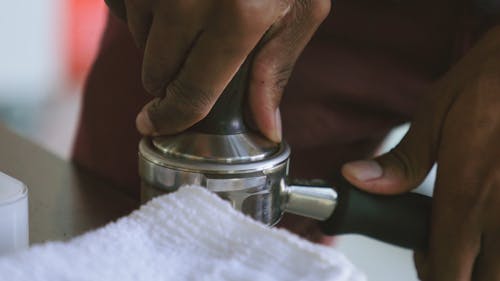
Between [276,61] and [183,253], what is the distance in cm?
13

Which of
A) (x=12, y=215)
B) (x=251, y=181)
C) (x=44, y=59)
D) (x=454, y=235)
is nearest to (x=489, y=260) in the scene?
(x=454, y=235)

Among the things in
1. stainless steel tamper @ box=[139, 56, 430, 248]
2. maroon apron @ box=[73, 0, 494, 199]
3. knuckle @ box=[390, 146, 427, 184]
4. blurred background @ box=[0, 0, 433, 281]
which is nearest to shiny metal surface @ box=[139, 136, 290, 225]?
stainless steel tamper @ box=[139, 56, 430, 248]

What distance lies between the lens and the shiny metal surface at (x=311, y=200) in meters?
0.36

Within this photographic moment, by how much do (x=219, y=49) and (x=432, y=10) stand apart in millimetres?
311

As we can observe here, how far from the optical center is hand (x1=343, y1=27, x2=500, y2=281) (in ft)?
1.30

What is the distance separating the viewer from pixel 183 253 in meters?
0.26

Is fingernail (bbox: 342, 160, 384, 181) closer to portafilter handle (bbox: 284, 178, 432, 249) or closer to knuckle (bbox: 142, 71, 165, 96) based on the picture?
portafilter handle (bbox: 284, 178, 432, 249)

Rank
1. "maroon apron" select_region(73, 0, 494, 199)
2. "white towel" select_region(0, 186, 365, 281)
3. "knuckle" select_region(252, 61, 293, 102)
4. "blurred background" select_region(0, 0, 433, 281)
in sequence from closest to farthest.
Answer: "white towel" select_region(0, 186, 365, 281), "knuckle" select_region(252, 61, 293, 102), "maroon apron" select_region(73, 0, 494, 199), "blurred background" select_region(0, 0, 433, 281)

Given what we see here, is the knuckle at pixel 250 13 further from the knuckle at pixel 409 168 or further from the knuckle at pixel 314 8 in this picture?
the knuckle at pixel 409 168

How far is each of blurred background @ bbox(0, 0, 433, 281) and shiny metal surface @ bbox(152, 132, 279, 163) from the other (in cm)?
149

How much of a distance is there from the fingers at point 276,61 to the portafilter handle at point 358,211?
1.4 inches

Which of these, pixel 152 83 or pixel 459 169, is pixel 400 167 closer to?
pixel 459 169

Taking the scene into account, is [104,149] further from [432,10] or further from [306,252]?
[306,252]

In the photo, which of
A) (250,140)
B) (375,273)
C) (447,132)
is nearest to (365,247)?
(375,273)
